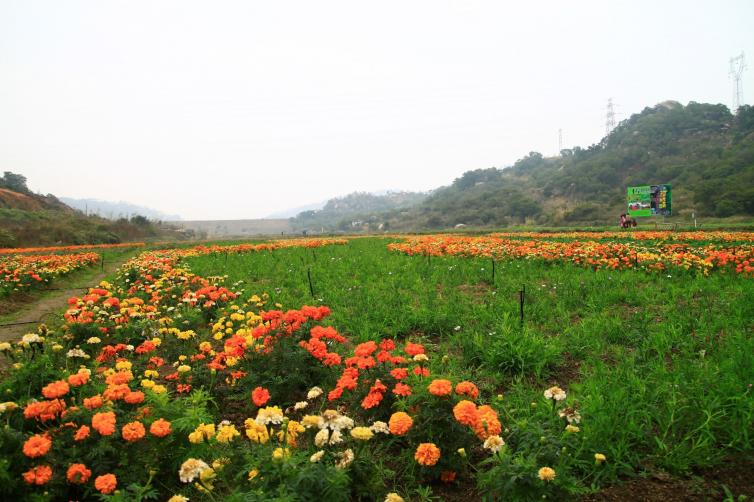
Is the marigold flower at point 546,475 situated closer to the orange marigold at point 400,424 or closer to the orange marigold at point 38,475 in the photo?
the orange marigold at point 400,424

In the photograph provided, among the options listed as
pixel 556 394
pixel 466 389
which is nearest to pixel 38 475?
pixel 466 389

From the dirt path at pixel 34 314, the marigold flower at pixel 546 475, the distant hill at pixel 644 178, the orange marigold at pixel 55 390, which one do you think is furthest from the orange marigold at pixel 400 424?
the distant hill at pixel 644 178

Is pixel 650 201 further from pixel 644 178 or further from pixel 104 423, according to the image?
pixel 644 178

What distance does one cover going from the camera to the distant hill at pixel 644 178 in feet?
149

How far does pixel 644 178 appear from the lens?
67.0 metres

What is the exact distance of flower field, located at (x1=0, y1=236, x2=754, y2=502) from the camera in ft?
7.21

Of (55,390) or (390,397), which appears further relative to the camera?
(390,397)

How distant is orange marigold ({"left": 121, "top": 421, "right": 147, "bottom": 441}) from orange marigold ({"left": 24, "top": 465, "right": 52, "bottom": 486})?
13.5 inches

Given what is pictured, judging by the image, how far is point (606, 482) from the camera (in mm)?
2480

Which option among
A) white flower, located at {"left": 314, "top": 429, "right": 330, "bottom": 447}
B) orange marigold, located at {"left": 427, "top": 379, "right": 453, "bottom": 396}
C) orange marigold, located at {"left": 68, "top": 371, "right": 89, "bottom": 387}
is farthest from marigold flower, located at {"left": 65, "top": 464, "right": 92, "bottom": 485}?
orange marigold, located at {"left": 427, "top": 379, "right": 453, "bottom": 396}

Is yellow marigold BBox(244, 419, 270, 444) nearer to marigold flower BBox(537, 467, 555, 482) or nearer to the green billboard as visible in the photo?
marigold flower BBox(537, 467, 555, 482)

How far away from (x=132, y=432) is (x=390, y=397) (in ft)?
5.58

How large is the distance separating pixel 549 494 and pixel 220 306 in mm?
5704

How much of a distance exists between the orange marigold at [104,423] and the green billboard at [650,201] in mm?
32993
